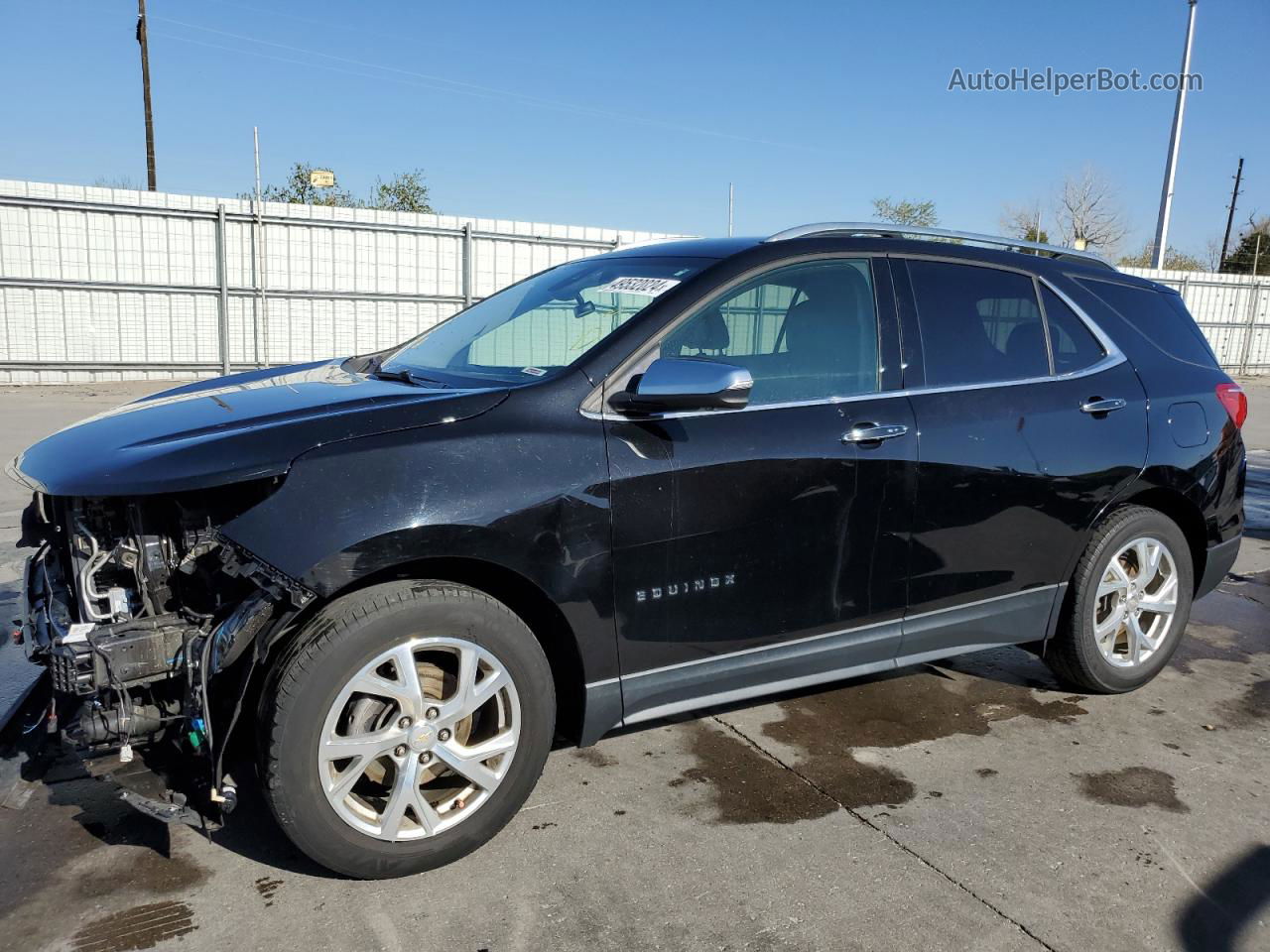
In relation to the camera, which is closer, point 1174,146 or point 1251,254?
point 1174,146

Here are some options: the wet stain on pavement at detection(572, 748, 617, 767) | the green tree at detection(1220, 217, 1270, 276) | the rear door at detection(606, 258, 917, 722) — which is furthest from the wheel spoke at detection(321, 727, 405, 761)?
the green tree at detection(1220, 217, 1270, 276)

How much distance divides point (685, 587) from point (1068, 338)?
207 cm

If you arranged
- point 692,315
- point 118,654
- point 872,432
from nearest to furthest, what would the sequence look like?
point 118,654, point 692,315, point 872,432

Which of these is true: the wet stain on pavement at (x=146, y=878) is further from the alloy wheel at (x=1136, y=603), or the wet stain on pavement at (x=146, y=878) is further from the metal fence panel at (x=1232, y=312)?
the metal fence panel at (x=1232, y=312)

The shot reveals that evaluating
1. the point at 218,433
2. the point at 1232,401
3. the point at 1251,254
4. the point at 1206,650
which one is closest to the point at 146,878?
the point at 218,433

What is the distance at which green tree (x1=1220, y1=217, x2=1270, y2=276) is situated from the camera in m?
46.3

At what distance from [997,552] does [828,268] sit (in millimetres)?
1245

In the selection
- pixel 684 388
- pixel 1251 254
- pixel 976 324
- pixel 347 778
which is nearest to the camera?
pixel 347 778

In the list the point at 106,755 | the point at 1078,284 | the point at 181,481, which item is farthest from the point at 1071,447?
the point at 106,755

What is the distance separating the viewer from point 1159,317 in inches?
166

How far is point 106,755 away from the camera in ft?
8.25

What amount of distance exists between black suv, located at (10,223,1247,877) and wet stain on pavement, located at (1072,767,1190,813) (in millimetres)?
617

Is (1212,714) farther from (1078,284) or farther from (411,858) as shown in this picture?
(411,858)

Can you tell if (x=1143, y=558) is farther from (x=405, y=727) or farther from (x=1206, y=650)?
(x=405, y=727)
